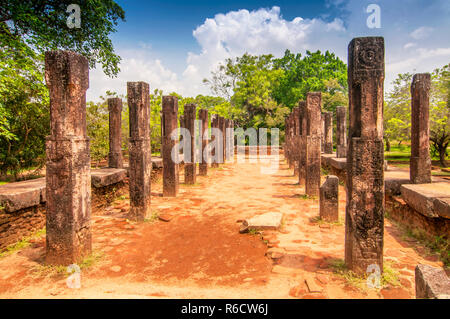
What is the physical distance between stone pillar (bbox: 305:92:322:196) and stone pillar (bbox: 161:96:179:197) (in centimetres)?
407

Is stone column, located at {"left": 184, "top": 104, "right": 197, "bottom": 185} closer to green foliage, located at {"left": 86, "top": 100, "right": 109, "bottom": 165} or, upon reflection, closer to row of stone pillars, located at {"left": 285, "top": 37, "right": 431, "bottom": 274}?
green foliage, located at {"left": 86, "top": 100, "right": 109, "bottom": 165}

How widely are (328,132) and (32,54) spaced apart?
14702 millimetres

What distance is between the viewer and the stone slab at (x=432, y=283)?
1.99 meters

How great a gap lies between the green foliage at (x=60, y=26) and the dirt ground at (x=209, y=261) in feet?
22.3

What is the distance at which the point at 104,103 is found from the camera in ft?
52.3

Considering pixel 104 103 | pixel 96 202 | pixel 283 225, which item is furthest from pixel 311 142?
pixel 104 103

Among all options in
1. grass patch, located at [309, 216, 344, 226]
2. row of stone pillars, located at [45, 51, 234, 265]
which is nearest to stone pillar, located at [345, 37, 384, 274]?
grass patch, located at [309, 216, 344, 226]

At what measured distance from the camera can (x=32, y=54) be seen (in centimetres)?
841

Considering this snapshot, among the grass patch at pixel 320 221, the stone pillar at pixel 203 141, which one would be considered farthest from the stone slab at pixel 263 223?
the stone pillar at pixel 203 141

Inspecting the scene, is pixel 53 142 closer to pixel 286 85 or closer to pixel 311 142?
pixel 311 142

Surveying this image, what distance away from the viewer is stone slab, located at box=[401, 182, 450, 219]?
183 inches

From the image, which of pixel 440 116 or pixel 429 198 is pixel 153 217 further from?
pixel 440 116

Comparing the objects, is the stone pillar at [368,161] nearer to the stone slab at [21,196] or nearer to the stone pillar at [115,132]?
the stone slab at [21,196]

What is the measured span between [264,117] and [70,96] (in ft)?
94.8
